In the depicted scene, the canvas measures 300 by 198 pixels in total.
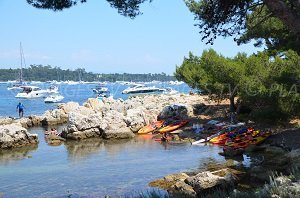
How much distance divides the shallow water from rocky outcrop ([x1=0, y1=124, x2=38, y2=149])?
85cm

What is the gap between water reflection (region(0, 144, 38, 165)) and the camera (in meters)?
22.1

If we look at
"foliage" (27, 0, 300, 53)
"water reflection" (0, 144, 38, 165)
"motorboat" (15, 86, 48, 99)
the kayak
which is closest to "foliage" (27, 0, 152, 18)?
"foliage" (27, 0, 300, 53)

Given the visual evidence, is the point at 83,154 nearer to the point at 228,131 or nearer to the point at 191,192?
the point at 228,131

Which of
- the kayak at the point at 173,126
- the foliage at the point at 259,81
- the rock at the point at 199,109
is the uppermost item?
the foliage at the point at 259,81

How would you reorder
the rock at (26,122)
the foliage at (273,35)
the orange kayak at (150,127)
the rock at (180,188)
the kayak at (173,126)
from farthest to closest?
the rock at (26,122), the orange kayak at (150,127), the kayak at (173,126), the foliage at (273,35), the rock at (180,188)

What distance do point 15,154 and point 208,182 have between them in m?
14.1

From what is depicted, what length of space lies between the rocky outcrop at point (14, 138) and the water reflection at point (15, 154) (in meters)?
0.57

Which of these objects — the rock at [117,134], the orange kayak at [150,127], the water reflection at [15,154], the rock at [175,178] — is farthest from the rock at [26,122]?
the rock at [175,178]

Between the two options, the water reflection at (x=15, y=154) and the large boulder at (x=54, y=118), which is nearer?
the water reflection at (x=15, y=154)

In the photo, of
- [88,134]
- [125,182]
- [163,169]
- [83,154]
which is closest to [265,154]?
[163,169]

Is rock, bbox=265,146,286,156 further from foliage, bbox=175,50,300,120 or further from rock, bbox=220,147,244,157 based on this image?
foliage, bbox=175,50,300,120

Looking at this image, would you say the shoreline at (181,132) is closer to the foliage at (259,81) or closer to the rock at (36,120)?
the rock at (36,120)

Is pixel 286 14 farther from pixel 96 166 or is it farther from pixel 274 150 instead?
pixel 96 166

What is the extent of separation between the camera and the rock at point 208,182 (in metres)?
13.5
